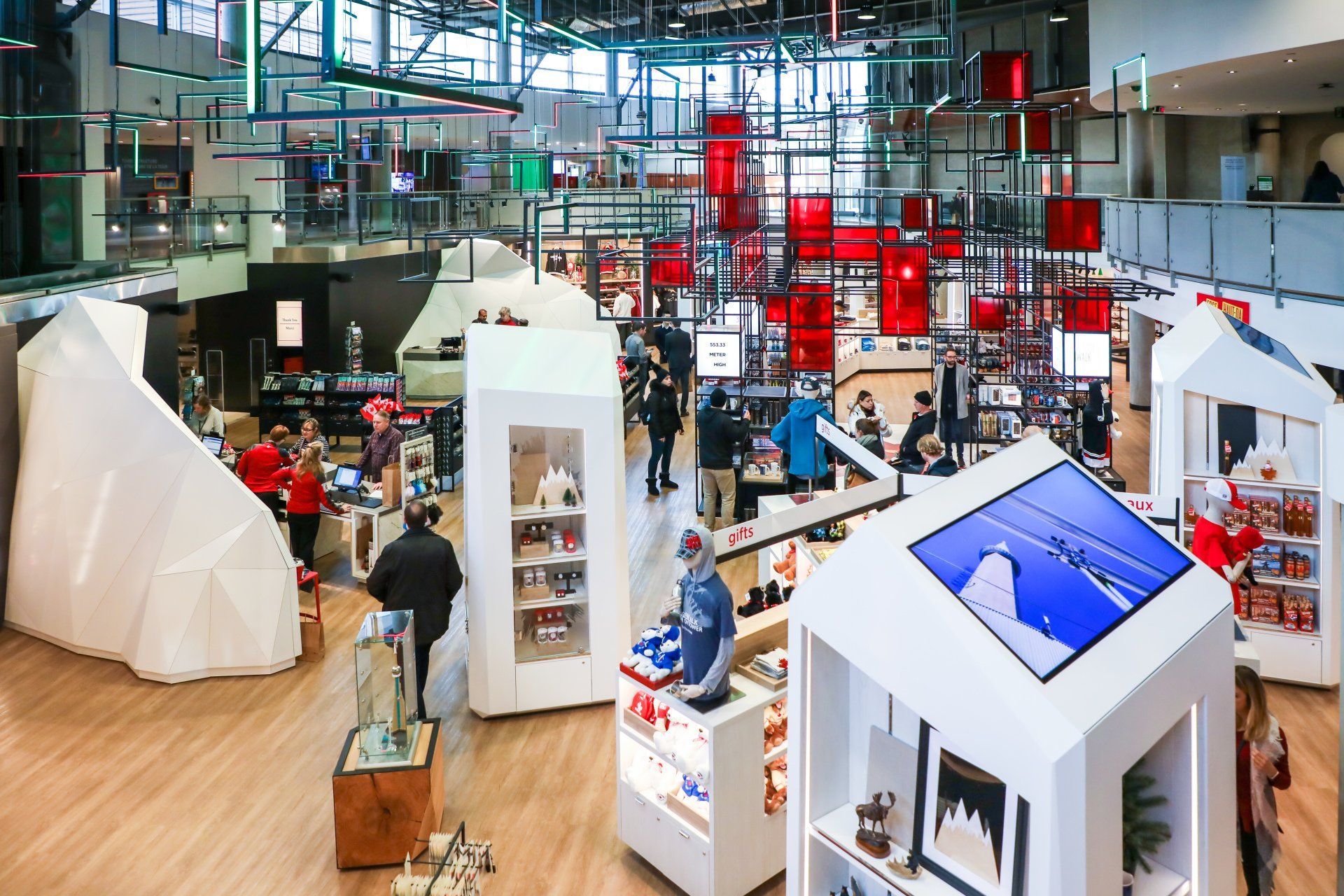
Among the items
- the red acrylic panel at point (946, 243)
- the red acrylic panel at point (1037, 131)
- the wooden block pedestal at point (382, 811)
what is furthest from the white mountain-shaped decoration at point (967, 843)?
the red acrylic panel at point (1037, 131)

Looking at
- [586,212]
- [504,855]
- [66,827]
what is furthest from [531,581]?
[586,212]

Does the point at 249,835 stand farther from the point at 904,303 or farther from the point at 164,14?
the point at 904,303

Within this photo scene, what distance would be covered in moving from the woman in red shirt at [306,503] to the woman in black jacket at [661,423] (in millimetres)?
4100

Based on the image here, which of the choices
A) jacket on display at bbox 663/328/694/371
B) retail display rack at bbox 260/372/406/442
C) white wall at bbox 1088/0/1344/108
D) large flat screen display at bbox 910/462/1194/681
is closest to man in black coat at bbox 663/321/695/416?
jacket on display at bbox 663/328/694/371

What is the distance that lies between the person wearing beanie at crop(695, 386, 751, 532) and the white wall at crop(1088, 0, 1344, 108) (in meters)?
6.09

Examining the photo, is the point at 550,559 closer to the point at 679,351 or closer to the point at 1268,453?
the point at 1268,453

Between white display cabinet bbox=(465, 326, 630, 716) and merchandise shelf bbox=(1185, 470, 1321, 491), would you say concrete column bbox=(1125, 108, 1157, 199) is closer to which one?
merchandise shelf bbox=(1185, 470, 1321, 491)

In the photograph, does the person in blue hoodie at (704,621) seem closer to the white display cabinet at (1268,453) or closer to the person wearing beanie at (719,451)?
the white display cabinet at (1268,453)

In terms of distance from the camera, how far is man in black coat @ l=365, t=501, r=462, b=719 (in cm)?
624

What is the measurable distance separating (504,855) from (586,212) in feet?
85.8

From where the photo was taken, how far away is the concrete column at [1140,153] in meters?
16.4

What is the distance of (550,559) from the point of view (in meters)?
6.64

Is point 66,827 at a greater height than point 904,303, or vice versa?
point 904,303

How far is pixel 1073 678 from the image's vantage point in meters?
2.69
